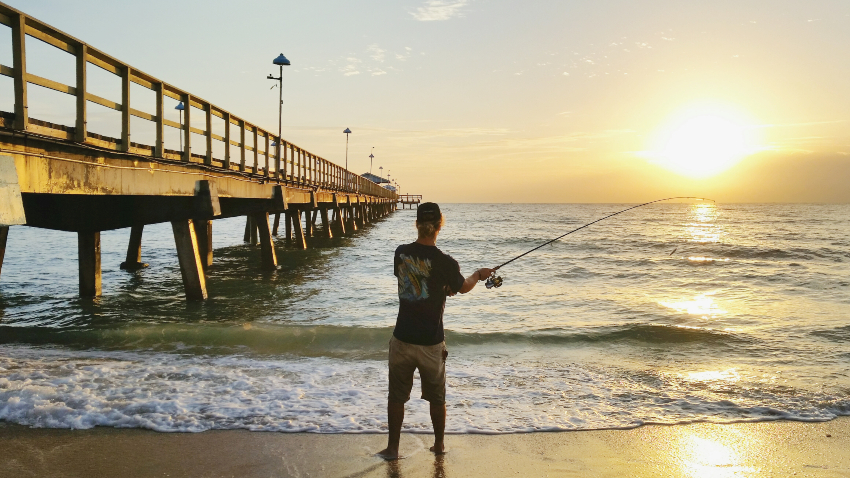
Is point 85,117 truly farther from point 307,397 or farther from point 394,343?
point 394,343

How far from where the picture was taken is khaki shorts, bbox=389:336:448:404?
13.5 feet

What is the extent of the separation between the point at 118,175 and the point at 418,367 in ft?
19.7

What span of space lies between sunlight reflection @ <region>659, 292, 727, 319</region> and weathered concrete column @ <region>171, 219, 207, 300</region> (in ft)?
30.7

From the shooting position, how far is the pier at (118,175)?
6.40 m

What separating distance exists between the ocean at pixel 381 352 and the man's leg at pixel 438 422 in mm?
648

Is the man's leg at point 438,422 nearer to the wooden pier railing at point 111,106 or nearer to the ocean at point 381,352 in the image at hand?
A: the ocean at point 381,352

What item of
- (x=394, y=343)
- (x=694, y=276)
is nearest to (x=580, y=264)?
(x=694, y=276)

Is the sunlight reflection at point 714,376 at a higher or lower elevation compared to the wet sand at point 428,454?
lower

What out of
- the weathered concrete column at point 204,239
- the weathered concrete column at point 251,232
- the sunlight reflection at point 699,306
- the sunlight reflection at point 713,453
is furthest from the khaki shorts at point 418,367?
the weathered concrete column at point 251,232

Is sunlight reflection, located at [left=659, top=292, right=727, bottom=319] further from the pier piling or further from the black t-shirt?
the pier piling

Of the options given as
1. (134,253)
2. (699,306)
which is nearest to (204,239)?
(134,253)

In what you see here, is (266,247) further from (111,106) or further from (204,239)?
(111,106)

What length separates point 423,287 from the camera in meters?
4.09

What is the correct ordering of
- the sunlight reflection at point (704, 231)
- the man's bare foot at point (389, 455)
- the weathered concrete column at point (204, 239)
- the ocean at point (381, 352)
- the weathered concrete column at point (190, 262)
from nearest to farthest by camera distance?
1. the man's bare foot at point (389, 455)
2. the ocean at point (381, 352)
3. the weathered concrete column at point (190, 262)
4. the weathered concrete column at point (204, 239)
5. the sunlight reflection at point (704, 231)
